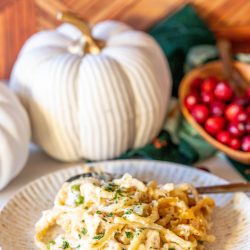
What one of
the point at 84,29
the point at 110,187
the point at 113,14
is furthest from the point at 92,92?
the point at 113,14

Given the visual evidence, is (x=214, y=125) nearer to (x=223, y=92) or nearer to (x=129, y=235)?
(x=223, y=92)

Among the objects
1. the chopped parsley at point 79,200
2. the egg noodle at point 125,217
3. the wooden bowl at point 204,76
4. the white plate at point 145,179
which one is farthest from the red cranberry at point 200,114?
the chopped parsley at point 79,200

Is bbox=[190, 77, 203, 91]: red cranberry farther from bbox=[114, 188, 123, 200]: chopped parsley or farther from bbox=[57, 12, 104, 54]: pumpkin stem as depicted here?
bbox=[114, 188, 123, 200]: chopped parsley

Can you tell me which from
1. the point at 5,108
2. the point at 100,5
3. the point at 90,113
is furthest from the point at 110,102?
the point at 100,5

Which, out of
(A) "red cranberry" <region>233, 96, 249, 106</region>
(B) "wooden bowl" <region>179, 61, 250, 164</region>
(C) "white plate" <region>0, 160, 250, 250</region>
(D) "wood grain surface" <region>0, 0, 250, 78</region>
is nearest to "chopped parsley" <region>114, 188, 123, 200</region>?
(C) "white plate" <region>0, 160, 250, 250</region>

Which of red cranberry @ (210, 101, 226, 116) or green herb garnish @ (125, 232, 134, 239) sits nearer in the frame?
green herb garnish @ (125, 232, 134, 239)

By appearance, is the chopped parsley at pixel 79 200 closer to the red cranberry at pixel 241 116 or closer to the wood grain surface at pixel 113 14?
the red cranberry at pixel 241 116

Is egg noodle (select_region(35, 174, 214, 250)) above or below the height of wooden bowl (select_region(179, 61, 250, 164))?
above

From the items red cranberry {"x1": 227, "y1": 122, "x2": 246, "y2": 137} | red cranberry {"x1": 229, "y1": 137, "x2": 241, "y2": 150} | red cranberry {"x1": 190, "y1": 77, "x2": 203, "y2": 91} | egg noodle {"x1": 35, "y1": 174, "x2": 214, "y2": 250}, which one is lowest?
red cranberry {"x1": 229, "y1": 137, "x2": 241, "y2": 150}

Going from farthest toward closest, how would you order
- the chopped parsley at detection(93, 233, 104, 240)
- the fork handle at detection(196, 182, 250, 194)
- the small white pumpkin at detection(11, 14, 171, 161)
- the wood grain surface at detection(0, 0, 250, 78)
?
the wood grain surface at detection(0, 0, 250, 78), the small white pumpkin at detection(11, 14, 171, 161), the fork handle at detection(196, 182, 250, 194), the chopped parsley at detection(93, 233, 104, 240)
